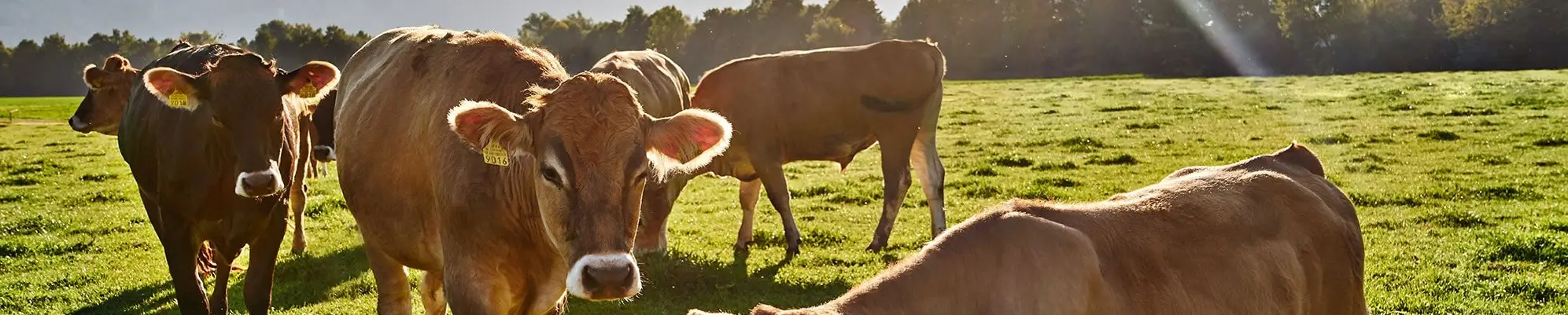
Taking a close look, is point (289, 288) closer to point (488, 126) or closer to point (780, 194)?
point (780, 194)

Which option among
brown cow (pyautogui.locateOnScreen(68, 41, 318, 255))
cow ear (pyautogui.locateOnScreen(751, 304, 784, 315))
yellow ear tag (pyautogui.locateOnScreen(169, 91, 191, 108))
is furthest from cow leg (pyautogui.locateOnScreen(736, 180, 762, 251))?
cow ear (pyautogui.locateOnScreen(751, 304, 784, 315))

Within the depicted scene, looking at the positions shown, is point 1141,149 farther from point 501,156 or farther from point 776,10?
point 776,10

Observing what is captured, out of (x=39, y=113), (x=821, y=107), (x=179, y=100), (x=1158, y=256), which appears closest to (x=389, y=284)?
(x=179, y=100)

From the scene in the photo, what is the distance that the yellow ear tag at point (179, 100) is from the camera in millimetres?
5690

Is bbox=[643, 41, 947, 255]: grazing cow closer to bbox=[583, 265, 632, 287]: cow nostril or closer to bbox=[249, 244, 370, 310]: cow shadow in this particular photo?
bbox=[249, 244, 370, 310]: cow shadow

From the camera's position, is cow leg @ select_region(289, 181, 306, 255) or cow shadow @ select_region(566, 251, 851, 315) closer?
cow shadow @ select_region(566, 251, 851, 315)

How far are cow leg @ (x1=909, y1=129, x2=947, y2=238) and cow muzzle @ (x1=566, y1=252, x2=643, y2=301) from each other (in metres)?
6.50

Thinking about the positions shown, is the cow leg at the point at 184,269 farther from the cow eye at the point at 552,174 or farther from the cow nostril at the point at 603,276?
the cow nostril at the point at 603,276

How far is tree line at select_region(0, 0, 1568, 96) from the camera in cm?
5150

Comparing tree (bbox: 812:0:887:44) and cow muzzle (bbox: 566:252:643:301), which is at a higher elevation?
cow muzzle (bbox: 566:252:643:301)

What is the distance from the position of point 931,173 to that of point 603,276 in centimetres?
704

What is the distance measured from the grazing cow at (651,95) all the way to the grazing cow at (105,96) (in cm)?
375

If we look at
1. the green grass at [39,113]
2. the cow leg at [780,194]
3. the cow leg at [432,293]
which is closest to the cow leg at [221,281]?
the cow leg at [432,293]

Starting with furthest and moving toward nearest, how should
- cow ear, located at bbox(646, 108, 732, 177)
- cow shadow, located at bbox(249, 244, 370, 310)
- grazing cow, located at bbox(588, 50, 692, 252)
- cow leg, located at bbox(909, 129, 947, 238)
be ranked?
Result: cow leg, located at bbox(909, 129, 947, 238), grazing cow, located at bbox(588, 50, 692, 252), cow shadow, located at bbox(249, 244, 370, 310), cow ear, located at bbox(646, 108, 732, 177)
